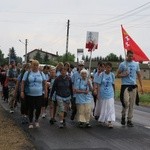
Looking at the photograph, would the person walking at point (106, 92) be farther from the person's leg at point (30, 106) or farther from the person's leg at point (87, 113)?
the person's leg at point (30, 106)

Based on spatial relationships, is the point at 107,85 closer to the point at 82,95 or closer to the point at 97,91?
the point at 97,91

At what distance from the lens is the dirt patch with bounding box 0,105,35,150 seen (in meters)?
9.80

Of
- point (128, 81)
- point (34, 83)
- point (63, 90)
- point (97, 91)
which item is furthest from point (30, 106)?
point (128, 81)

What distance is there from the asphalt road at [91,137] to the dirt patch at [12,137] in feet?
0.61

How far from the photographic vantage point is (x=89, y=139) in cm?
1100

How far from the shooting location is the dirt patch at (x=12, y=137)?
9805 millimetres

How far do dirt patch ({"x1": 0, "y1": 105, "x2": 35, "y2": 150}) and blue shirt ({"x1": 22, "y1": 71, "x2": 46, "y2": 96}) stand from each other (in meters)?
0.99

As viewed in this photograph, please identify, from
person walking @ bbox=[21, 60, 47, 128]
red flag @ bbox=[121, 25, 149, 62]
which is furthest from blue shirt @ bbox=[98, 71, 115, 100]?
red flag @ bbox=[121, 25, 149, 62]

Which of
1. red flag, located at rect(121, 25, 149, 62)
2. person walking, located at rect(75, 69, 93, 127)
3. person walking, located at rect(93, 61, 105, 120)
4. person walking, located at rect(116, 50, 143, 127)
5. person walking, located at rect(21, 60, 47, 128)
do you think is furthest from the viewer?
red flag, located at rect(121, 25, 149, 62)

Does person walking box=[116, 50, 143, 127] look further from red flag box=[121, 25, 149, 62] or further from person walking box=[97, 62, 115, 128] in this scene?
red flag box=[121, 25, 149, 62]

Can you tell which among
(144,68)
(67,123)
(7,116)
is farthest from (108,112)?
(144,68)

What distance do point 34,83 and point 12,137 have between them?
2.15m

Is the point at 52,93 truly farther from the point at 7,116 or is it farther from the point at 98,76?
the point at 7,116

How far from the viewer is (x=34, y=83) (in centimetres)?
1283
